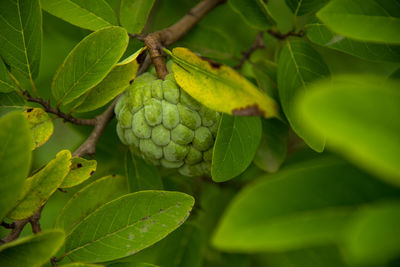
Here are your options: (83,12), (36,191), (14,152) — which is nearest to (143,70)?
(83,12)

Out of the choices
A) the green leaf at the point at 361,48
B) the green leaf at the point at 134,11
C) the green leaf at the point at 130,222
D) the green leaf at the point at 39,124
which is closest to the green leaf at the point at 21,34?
the green leaf at the point at 39,124

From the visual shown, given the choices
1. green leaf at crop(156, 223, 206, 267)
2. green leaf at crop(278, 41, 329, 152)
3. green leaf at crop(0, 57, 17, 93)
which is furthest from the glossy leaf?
green leaf at crop(156, 223, 206, 267)

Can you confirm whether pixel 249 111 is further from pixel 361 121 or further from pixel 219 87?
pixel 361 121

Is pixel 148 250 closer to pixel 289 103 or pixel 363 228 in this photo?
pixel 289 103

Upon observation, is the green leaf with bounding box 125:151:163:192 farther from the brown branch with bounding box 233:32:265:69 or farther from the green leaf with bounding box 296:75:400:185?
the green leaf with bounding box 296:75:400:185

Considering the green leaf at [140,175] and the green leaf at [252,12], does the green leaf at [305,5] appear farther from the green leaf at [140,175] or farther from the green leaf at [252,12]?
the green leaf at [140,175]

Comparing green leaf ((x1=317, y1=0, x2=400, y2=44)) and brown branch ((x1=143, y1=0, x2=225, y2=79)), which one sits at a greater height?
green leaf ((x1=317, y1=0, x2=400, y2=44))
